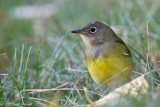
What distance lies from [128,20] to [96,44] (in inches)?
65.1

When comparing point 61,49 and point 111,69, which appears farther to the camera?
point 61,49

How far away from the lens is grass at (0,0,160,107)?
3.41 meters

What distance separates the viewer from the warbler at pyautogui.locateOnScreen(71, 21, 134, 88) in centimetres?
350

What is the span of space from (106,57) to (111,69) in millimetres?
152

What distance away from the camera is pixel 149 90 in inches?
114

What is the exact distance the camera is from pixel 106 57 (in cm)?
356

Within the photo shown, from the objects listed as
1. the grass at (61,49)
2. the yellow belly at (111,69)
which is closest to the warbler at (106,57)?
the yellow belly at (111,69)

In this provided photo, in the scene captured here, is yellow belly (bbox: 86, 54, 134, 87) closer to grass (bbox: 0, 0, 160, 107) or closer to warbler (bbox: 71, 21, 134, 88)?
warbler (bbox: 71, 21, 134, 88)

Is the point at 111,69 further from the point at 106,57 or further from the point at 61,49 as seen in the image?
the point at 61,49

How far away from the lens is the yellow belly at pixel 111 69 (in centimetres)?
349

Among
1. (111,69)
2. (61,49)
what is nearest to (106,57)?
(111,69)

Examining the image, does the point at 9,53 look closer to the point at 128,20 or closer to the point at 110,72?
the point at 128,20

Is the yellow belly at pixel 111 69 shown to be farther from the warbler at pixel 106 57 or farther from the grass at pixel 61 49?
the grass at pixel 61 49

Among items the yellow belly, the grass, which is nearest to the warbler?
the yellow belly
